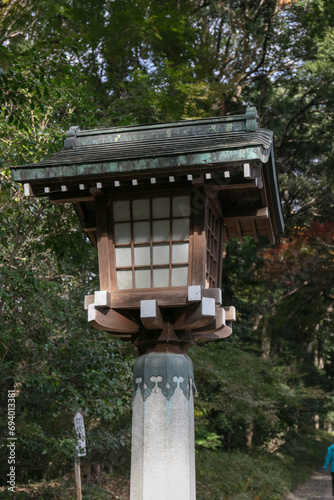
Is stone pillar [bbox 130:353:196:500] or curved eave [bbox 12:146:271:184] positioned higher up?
curved eave [bbox 12:146:271:184]

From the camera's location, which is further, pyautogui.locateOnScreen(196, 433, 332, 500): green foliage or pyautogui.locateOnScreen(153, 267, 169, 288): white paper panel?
pyautogui.locateOnScreen(196, 433, 332, 500): green foliage

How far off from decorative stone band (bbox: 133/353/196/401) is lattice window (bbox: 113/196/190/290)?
0.76 meters

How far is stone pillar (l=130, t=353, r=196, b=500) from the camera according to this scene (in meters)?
5.20

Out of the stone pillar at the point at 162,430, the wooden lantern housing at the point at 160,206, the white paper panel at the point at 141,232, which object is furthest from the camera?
the white paper panel at the point at 141,232

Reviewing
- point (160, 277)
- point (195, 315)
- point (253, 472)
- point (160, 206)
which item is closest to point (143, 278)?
point (160, 277)

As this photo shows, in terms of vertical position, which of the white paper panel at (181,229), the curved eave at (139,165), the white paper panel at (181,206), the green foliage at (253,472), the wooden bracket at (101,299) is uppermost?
the curved eave at (139,165)

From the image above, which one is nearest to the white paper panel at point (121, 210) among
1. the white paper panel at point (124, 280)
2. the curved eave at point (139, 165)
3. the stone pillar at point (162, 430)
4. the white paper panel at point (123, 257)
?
the white paper panel at point (123, 257)

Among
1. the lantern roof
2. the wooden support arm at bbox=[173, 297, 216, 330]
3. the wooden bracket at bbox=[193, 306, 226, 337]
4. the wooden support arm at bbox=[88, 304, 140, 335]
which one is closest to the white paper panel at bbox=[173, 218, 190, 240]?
A: the lantern roof

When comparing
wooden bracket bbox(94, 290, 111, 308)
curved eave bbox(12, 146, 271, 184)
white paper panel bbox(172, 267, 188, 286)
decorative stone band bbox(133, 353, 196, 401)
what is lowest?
decorative stone band bbox(133, 353, 196, 401)

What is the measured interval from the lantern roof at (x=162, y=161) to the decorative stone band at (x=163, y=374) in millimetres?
1737

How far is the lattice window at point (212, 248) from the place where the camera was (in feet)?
18.9

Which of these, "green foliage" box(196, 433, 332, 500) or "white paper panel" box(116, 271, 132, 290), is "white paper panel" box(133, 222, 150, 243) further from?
"green foliage" box(196, 433, 332, 500)

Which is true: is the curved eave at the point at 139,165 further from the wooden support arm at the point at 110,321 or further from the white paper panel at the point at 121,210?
the wooden support arm at the point at 110,321

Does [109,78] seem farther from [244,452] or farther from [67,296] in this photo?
[244,452]
